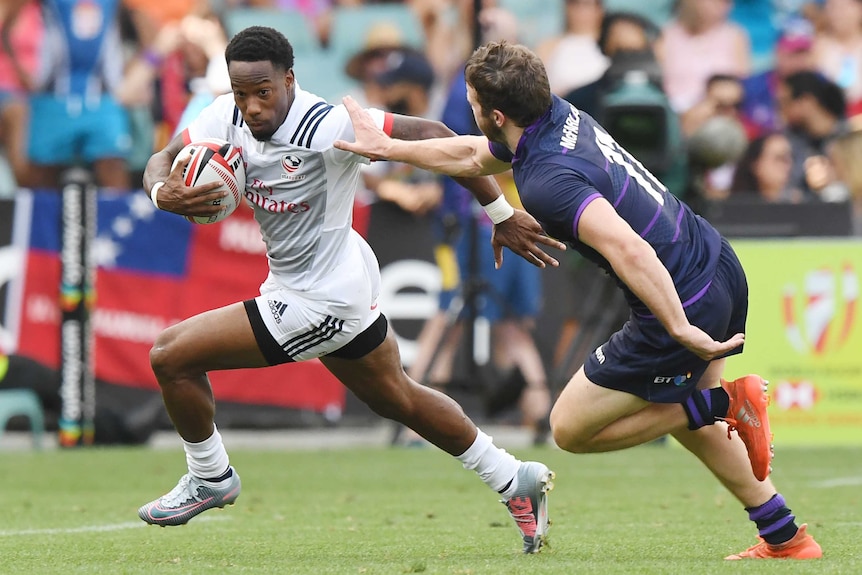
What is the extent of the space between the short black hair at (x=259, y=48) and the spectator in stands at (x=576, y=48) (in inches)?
343

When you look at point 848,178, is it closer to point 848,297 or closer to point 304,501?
point 848,297

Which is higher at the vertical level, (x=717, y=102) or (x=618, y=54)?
(x=618, y=54)

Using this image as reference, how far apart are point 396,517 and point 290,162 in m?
2.25

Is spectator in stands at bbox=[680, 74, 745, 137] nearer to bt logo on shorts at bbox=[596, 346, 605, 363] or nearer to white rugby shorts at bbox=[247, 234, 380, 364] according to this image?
white rugby shorts at bbox=[247, 234, 380, 364]

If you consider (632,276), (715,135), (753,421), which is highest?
(632,276)

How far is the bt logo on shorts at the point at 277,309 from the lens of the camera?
20.5 feet

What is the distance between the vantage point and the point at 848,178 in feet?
47.3

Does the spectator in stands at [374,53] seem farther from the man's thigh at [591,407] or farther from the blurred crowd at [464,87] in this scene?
the man's thigh at [591,407]

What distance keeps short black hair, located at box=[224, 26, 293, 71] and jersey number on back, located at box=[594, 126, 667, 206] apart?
4.29 ft

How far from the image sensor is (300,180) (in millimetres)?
6234

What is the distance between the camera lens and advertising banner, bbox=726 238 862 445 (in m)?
11.8

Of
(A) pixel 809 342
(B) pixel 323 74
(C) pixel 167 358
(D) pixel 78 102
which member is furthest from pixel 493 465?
(B) pixel 323 74

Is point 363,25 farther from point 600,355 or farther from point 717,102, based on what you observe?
point 600,355

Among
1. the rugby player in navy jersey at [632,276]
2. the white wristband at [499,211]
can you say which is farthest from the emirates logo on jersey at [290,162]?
the white wristband at [499,211]
